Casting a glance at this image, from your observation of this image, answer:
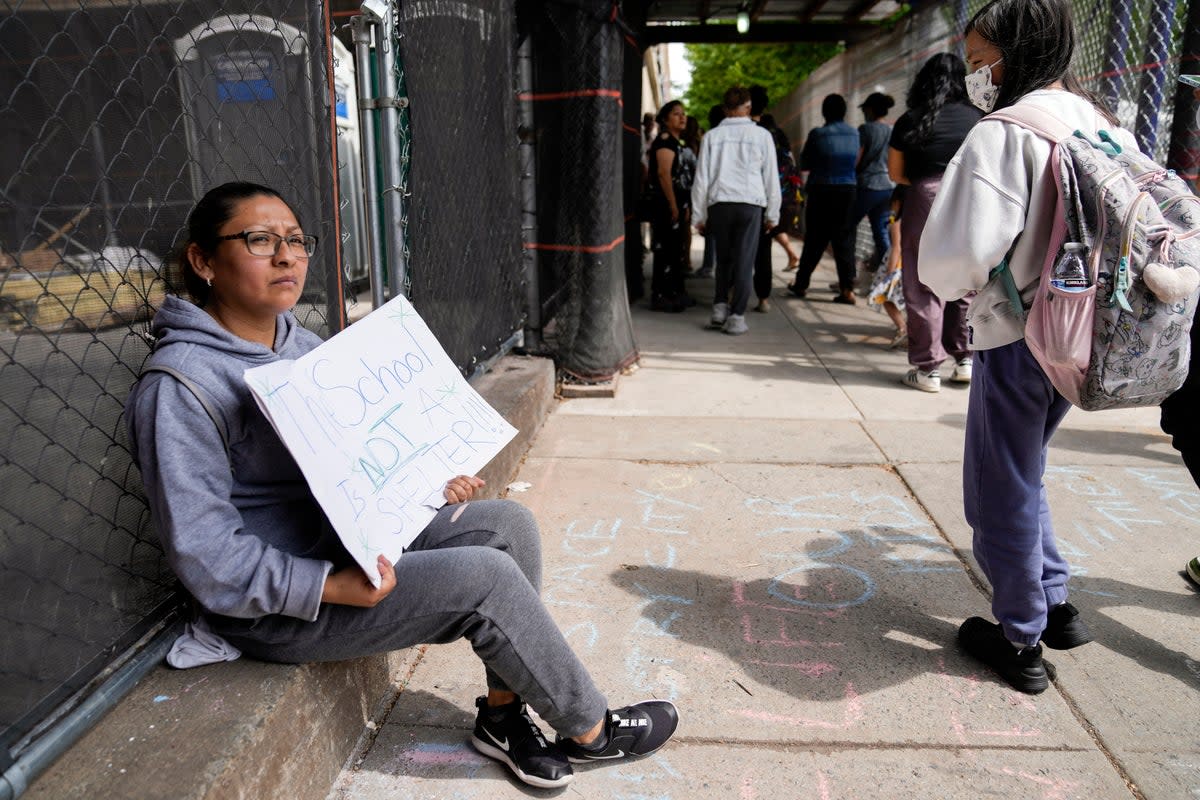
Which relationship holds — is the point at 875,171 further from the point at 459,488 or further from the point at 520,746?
the point at 520,746

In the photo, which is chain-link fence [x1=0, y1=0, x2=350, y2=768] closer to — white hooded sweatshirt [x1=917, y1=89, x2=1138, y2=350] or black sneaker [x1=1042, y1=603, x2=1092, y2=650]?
white hooded sweatshirt [x1=917, y1=89, x2=1138, y2=350]

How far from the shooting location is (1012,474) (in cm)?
228

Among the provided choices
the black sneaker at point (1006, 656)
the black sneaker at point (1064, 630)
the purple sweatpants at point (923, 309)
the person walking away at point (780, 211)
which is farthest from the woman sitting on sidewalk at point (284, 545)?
the person walking away at point (780, 211)

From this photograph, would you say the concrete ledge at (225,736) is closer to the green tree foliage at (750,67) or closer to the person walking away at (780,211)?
the person walking away at (780,211)

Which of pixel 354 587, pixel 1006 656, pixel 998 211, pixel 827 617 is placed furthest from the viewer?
pixel 827 617

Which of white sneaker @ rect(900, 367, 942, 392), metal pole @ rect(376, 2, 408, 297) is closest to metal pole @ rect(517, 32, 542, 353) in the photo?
metal pole @ rect(376, 2, 408, 297)

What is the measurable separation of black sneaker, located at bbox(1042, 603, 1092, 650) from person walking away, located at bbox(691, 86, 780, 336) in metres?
4.45

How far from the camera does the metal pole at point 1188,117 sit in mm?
4465

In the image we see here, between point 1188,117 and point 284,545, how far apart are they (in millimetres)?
4998

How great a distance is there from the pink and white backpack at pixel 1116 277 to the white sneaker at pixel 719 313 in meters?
5.05

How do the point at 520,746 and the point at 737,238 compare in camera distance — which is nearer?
the point at 520,746

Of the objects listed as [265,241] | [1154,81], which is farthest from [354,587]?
[1154,81]

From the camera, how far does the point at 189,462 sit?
1.59 meters

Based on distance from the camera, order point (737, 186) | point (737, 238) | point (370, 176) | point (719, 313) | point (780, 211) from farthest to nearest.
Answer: point (780, 211), point (719, 313), point (737, 238), point (737, 186), point (370, 176)
